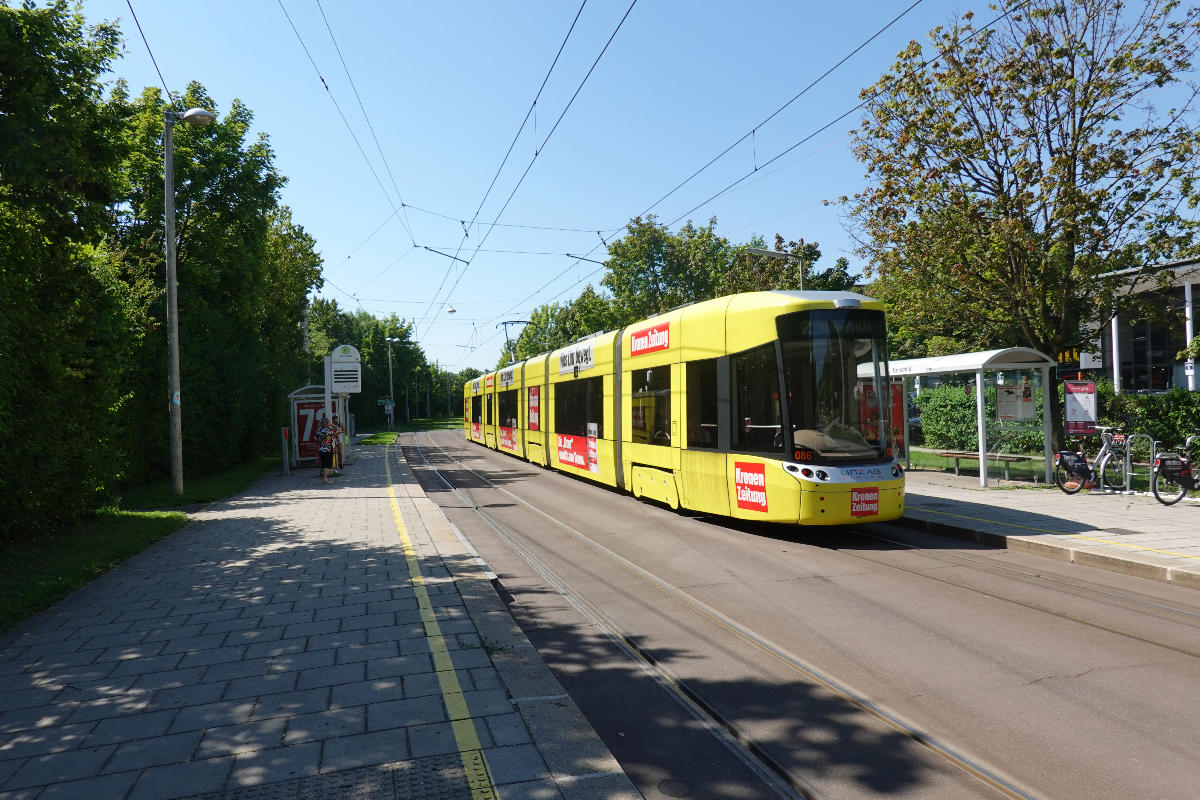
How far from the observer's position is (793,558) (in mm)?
8594

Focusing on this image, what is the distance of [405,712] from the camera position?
4.00m

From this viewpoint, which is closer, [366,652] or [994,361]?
[366,652]

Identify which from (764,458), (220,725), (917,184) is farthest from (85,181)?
(917,184)

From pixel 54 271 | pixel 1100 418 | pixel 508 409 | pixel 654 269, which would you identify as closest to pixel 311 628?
pixel 54 271

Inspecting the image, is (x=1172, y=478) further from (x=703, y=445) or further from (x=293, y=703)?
(x=293, y=703)

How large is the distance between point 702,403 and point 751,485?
64.9 inches

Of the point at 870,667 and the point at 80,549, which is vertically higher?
the point at 80,549

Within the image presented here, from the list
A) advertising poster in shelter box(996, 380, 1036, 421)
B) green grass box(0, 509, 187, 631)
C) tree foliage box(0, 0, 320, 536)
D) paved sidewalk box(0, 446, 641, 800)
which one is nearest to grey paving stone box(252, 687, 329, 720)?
paved sidewalk box(0, 446, 641, 800)

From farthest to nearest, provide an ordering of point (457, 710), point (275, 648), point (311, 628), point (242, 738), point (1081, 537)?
1. point (1081, 537)
2. point (311, 628)
3. point (275, 648)
4. point (457, 710)
5. point (242, 738)

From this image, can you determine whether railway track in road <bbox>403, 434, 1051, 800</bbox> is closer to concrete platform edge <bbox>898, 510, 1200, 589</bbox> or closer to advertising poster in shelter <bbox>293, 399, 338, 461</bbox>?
concrete platform edge <bbox>898, 510, 1200, 589</bbox>

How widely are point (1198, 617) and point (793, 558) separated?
3704mm

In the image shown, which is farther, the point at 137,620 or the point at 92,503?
the point at 92,503

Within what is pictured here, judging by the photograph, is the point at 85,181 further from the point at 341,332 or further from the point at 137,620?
the point at 341,332

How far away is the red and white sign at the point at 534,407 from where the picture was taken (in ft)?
71.2
